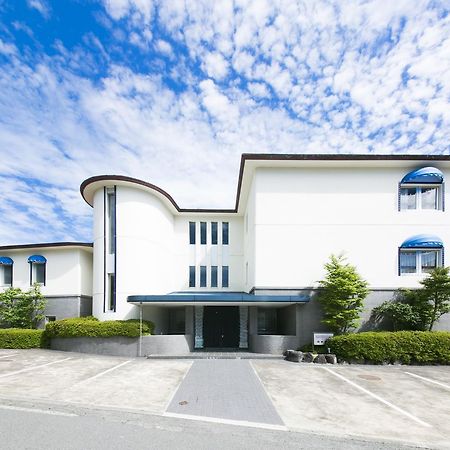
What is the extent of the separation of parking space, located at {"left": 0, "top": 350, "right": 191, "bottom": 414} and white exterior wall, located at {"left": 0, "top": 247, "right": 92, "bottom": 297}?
6.52 metres

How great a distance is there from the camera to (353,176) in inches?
757

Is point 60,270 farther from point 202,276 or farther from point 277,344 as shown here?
point 277,344

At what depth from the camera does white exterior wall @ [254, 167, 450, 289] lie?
1848cm

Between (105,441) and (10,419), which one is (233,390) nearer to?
(105,441)

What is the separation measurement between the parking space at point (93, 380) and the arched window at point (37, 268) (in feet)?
25.3

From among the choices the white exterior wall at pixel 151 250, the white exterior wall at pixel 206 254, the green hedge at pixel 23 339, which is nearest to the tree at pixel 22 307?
the green hedge at pixel 23 339

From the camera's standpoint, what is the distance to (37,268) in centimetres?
2411

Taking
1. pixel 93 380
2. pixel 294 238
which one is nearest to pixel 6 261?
pixel 93 380

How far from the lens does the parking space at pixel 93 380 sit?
9141mm

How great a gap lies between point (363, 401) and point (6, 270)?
25.4 metres

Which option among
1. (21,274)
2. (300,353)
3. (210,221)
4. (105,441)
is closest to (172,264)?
(210,221)

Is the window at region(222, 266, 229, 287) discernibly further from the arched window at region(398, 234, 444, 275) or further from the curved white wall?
the arched window at region(398, 234, 444, 275)

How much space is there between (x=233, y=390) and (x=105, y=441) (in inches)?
199

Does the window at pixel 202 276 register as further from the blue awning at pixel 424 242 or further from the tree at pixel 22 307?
→ the blue awning at pixel 424 242
